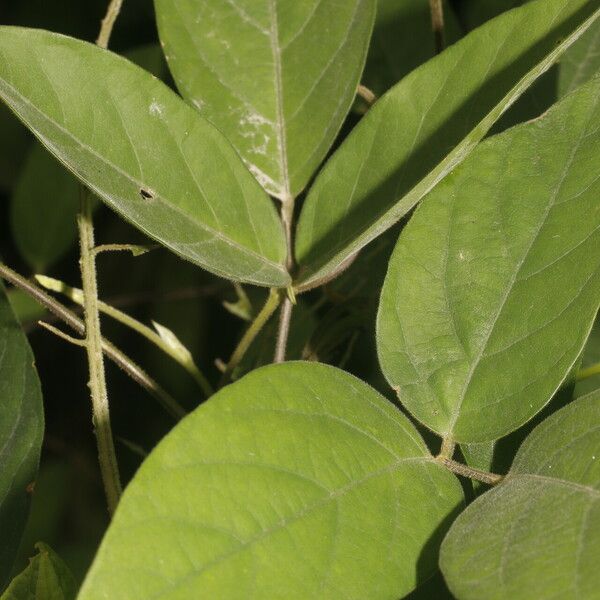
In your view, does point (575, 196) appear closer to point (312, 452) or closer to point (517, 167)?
point (517, 167)

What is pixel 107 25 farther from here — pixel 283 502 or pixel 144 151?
pixel 283 502

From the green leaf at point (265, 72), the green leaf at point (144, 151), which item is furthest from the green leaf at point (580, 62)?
the green leaf at point (144, 151)

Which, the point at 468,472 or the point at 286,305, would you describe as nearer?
the point at 468,472

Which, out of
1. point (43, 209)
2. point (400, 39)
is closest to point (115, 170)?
point (400, 39)

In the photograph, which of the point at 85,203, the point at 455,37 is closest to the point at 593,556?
the point at 85,203

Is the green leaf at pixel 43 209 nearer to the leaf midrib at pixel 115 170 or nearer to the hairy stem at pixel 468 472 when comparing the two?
the leaf midrib at pixel 115 170

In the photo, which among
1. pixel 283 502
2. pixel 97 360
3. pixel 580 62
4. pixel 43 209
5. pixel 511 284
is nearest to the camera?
pixel 283 502
